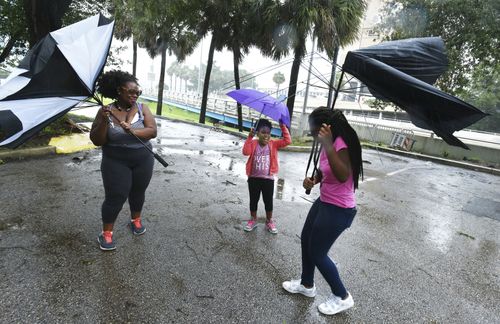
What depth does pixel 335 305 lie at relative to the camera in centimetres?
251

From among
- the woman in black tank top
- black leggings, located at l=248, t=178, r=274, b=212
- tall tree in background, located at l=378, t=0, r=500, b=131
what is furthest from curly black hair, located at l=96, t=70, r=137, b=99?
tall tree in background, located at l=378, t=0, r=500, b=131

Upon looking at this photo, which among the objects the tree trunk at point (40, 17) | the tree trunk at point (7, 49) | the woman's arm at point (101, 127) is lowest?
the woman's arm at point (101, 127)

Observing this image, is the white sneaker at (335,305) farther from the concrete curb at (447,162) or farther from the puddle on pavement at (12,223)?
the concrete curb at (447,162)

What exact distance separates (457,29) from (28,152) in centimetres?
1409

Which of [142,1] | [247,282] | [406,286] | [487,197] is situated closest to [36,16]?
[142,1]

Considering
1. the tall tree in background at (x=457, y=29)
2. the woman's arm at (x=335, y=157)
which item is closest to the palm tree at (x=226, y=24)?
the tall tree in background at (x=457, y=29)

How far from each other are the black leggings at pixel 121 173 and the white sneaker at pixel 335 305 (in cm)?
206

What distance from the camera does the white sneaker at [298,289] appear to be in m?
2.69

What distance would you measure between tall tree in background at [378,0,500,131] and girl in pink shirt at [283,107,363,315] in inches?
421

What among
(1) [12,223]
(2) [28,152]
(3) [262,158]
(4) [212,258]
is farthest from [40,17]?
(4) [212,258]

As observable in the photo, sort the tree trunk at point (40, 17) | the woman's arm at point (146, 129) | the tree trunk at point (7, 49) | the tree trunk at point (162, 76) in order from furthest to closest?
the tree trunk at point (162, 76), the tree trunk at point (7, 49), the tree trunk at point (40, 17), the woman's arm at point (146, 129)

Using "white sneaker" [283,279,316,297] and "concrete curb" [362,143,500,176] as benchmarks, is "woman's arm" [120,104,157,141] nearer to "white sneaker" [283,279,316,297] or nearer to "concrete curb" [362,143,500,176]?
"white sneaker" [283,279,316,297]

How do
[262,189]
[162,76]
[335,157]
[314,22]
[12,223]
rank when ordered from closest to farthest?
[335,157] < [12,223] < [262,189] < [314,22] < [162,76]

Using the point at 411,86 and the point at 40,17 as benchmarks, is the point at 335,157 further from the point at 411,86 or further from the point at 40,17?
the point at 40,17
